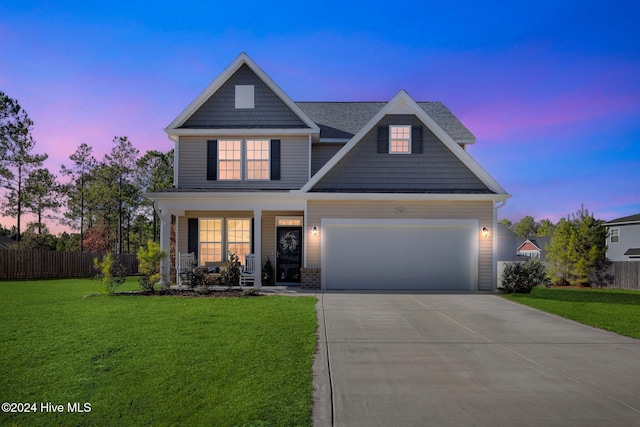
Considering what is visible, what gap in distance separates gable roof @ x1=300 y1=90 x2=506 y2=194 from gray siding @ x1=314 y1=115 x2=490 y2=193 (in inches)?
6.0

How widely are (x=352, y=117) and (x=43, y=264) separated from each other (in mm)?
19126

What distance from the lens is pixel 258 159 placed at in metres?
17.0

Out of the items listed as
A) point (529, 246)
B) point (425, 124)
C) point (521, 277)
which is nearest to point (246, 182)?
point (425, 124)

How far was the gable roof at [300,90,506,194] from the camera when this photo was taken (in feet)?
50.0

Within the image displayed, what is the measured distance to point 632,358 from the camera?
6668 millimetres

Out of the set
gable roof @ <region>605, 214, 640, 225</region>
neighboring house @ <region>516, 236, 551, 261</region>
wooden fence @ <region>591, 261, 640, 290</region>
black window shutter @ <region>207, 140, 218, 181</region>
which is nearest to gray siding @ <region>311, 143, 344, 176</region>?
black window shutter @ <region>207, 140, 218, 181</region>

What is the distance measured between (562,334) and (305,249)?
8.64 m

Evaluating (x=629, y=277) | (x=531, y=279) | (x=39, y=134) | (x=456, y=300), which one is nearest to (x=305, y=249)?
(x=456, y=300)

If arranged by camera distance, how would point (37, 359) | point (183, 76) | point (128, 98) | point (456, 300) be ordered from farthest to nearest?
1. point (128, 98)
2. point (183, 76)
3. point (456, 300)
4. point (37, 359)

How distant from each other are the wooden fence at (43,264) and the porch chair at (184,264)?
770cm

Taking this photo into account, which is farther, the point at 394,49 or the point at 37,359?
the point at 394,49

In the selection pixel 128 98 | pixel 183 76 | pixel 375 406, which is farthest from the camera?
pixel 128 98

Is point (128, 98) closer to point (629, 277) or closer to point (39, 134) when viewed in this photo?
point (39, 134)

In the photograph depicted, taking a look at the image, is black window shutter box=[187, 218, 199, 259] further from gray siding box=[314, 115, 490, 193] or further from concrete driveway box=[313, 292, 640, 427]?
concrete driveway box=[313, 292, 640, 427]
